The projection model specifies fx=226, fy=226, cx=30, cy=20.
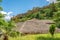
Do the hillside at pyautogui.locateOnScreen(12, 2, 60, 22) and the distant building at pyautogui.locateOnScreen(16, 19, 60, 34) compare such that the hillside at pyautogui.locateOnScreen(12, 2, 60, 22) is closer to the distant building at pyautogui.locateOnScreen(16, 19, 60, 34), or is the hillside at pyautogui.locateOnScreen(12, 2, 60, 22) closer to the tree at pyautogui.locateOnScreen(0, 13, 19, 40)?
the distant building at pyautogui.locateOnScreen(16, 19, 60, 34)

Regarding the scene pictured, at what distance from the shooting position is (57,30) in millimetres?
33688

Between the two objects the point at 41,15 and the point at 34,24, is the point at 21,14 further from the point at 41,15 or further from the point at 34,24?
the point at 34,24

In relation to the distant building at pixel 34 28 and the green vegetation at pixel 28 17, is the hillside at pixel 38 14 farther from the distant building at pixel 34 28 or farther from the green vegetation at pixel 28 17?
the distant building at pixel 34 28

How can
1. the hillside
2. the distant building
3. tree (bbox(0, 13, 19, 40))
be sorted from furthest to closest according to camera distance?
the hillside → the distant building → tree (bbox(0, 13, 19, 40))

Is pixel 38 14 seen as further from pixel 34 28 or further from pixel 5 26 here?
pixel 5 26

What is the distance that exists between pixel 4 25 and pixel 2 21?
75 centimetres

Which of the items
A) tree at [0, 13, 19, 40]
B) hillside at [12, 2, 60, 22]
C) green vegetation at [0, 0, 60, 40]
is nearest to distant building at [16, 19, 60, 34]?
green vegetation at [0, 0, 60, 40]

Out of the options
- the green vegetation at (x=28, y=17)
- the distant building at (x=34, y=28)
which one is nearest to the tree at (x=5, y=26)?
the green vegetation at (x=28, y=17)

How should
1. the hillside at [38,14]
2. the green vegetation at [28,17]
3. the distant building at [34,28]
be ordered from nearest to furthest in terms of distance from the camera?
the green vegetation at [28,17]
the distant building at [34,28]
the hillside at [38,14]

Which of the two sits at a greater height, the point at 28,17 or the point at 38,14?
the point at 38,14

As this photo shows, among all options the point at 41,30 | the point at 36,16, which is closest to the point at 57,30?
the point at 41,30

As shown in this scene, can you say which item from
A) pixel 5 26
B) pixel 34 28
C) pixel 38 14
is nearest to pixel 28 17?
pixel 38 14

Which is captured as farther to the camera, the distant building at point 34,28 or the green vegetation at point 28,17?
the distant building at point 34,28

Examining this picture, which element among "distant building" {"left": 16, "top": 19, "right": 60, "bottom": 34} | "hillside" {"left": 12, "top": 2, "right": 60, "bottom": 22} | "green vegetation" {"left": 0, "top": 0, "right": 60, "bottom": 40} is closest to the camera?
"green vegetation" {"left": 0, "top": 0, "right": 60, "bottom": 40}
